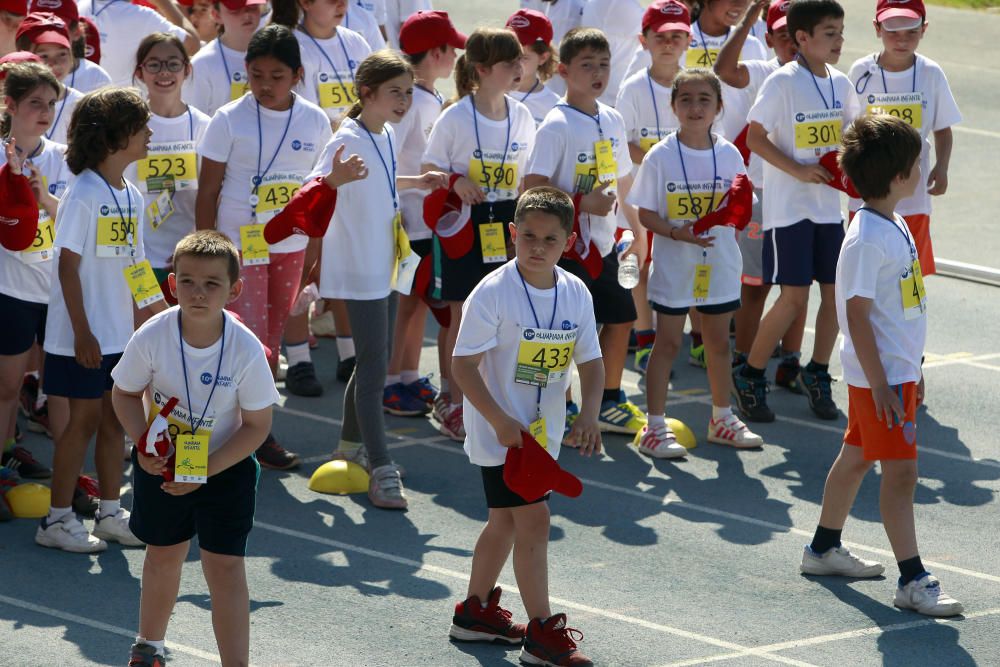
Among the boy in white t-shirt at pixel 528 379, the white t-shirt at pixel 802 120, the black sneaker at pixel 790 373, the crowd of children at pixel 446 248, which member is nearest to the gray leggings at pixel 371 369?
the crowd of children at pixel 446 248

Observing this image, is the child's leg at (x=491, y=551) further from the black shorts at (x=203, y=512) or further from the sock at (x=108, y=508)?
the sock at (x=108, y=508)

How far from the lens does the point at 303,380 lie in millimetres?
9602

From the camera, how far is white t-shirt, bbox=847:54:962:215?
31.5ft

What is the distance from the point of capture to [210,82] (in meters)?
9.29

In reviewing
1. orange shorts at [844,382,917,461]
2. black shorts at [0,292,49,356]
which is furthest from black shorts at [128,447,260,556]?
orange shorts at [844,382,917,461]

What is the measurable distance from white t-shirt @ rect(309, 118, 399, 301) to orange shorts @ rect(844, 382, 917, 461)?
2385 mm

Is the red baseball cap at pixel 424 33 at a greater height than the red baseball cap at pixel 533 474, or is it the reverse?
the red baseball cap at pixel 424 33

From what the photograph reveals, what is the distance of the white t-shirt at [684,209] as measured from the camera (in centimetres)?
870

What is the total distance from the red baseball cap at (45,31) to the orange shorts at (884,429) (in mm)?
4501

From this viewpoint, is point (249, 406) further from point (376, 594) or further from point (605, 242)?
point (605, 242)

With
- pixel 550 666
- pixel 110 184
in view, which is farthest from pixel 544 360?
pixel 110 184

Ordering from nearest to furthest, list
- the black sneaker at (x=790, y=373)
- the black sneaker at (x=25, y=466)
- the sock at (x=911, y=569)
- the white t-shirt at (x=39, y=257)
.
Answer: the sock at (x=911, y=569) → the white t-shirt at (x=39, y=257) → the black sneaker at (x=25, y=466) → the black sneaker at (x=790, y=373)

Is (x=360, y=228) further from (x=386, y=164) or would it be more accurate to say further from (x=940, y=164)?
(x=940, y=164)

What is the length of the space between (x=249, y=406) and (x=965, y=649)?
2947 mm
